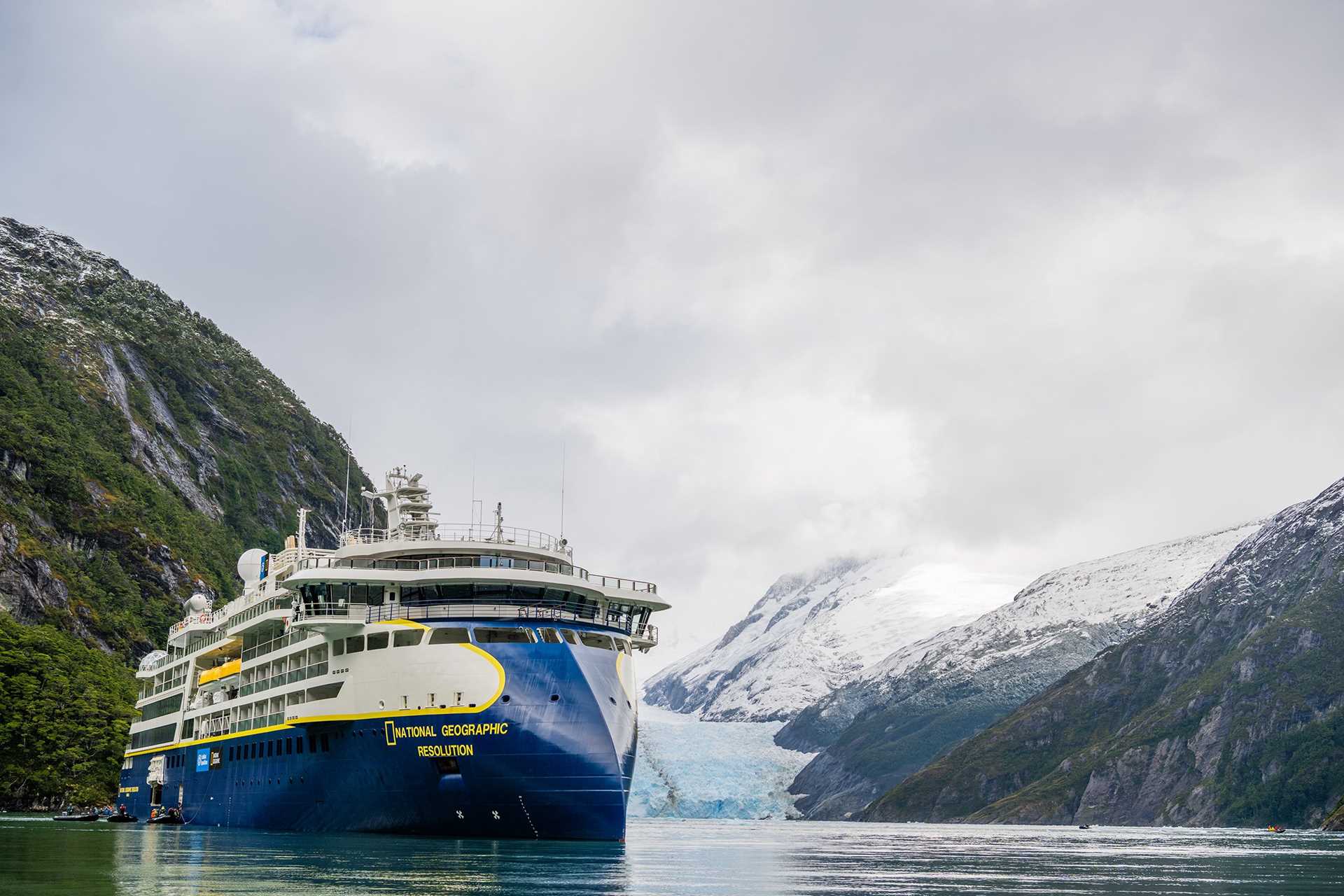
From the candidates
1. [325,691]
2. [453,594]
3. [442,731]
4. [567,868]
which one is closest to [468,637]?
[453,594]

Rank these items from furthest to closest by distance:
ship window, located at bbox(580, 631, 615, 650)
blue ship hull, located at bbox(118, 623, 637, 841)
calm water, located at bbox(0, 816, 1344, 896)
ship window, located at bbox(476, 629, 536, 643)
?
ship window, located at bbox(580, 631, 615, 650) → ship window, located at bbox(476, 629, 536, 643) → blue ship hull, located at bbox(118, 623, 637, 841) → calm water, located at bbox(0, 816, 1344, 896)

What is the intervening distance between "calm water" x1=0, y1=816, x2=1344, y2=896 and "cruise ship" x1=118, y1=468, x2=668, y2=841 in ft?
7.23

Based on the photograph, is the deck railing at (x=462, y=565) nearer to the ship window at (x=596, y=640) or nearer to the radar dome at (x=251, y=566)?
the ship window at (x=596, y=640)

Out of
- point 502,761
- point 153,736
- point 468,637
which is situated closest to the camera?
point 502,761

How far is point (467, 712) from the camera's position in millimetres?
69625

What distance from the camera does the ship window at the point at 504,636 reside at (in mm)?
72625

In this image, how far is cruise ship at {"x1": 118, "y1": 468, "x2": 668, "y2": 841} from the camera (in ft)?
228

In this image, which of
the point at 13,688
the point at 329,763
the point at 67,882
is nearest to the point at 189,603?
the point at 13,688

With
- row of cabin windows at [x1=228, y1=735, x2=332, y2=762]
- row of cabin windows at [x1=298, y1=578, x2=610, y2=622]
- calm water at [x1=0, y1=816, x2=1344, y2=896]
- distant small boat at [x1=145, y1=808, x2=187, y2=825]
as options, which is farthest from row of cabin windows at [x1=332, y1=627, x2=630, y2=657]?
distant small boat at [x1=145, y1=808, x2=187, y2=825]

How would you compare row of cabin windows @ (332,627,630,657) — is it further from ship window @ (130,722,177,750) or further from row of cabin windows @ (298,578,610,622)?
ship window @ (130,722,177,750)

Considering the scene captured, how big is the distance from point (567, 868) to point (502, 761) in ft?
58.1

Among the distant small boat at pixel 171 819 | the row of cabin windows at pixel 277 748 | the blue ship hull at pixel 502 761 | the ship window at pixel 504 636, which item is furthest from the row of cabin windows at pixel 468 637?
the distant small boat at pixel 171 819

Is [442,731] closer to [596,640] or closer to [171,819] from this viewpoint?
[596,640]

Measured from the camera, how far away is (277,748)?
81.1 meters
